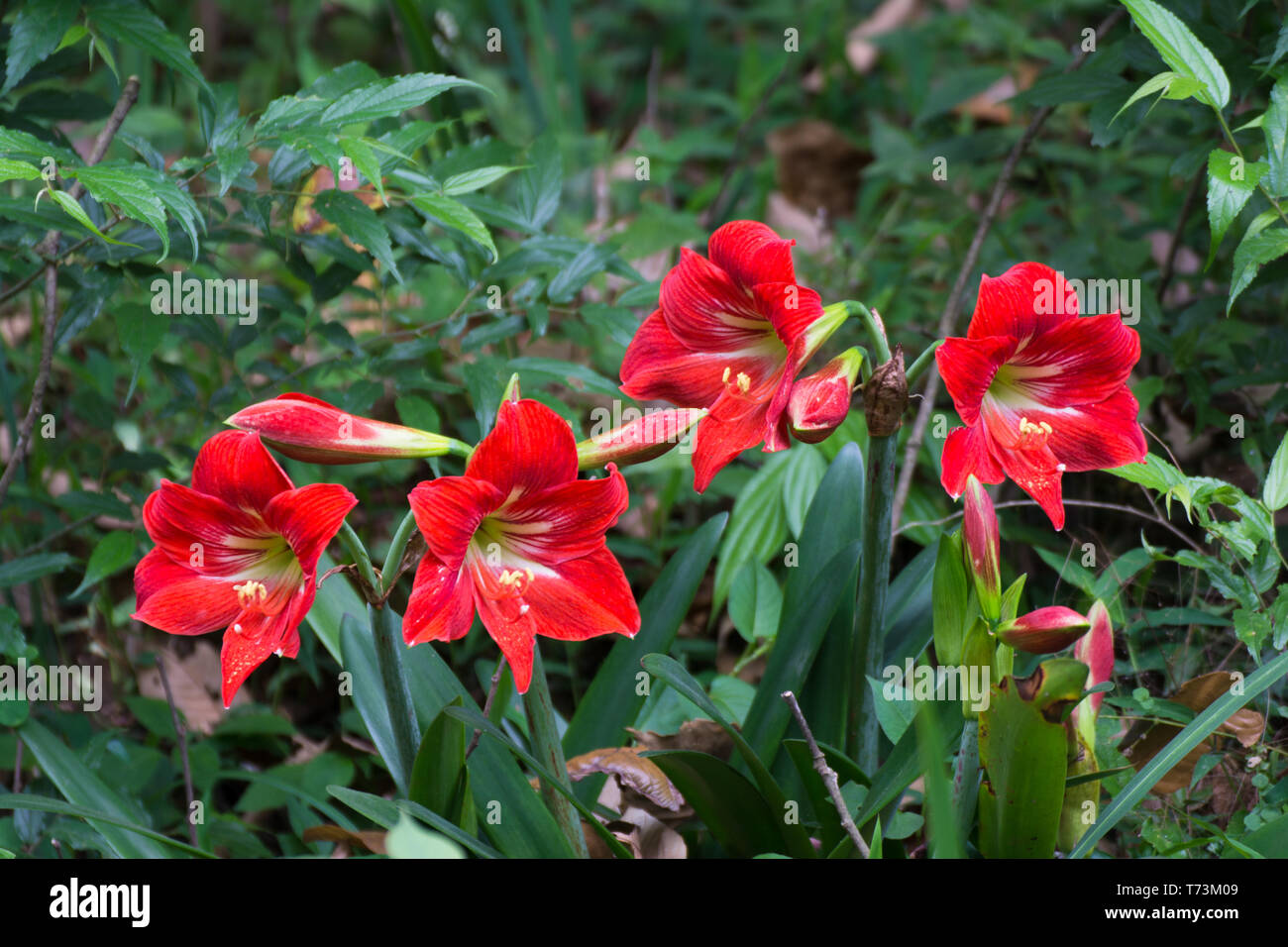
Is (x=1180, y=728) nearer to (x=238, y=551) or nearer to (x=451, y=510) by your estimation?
(x=451, y=510)

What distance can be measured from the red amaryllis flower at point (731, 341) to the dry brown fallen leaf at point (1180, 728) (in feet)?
2.54

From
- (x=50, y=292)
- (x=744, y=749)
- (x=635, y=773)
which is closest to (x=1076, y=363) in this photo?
(x=744, y=749)

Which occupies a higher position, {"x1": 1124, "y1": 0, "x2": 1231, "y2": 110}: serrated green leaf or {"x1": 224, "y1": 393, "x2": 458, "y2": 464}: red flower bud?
{"x1": 1124, "y1": 0, "x2": 1231, "y2": 110}: serrated green leaf

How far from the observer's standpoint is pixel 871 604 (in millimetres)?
1540

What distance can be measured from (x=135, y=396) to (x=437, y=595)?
7.71 feet

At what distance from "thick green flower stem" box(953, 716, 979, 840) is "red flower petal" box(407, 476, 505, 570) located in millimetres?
663

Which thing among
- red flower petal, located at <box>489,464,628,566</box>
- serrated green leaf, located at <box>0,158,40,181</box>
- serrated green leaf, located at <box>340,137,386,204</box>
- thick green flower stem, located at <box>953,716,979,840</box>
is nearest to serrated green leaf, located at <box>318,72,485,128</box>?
serrated green leaf, located at <box>340,137,386,204</box>

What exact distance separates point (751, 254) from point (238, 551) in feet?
2.41

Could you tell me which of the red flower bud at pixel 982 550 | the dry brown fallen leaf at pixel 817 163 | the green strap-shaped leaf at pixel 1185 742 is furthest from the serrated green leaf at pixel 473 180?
the dry brown fallen leaf at pixel 817 163

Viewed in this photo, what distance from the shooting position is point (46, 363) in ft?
6.38

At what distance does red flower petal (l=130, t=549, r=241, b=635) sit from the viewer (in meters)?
1.34

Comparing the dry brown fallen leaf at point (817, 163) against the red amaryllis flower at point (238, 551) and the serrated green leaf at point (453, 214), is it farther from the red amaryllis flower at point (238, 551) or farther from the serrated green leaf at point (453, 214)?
the red amaryllis flower at point (238, 551)

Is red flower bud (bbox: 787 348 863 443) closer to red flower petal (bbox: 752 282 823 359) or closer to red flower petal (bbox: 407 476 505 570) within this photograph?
red flower petal (bbox: 752 282 823 359)

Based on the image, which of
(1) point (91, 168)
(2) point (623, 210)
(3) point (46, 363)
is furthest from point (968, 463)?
(2) point (623, 210)
